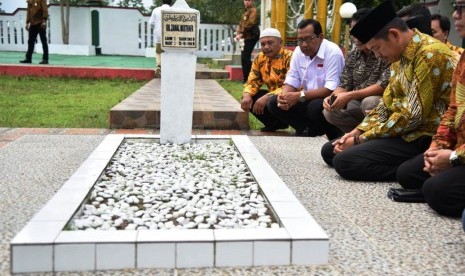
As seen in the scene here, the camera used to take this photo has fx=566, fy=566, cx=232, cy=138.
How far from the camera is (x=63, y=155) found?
437cm

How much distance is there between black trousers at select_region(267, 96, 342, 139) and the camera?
16.4 feet

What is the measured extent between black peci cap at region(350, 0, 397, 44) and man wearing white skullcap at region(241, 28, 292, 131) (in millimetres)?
2274

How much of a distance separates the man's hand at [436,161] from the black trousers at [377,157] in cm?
52

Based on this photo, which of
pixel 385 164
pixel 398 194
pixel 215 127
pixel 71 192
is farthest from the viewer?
pixel 215 127

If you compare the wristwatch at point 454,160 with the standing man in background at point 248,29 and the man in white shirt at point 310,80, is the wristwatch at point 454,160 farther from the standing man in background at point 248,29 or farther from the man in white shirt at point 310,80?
the standing man in background at point 248,29

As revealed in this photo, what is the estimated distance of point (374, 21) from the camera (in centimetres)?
298

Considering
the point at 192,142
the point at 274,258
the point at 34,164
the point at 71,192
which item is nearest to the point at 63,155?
the point at 34,164

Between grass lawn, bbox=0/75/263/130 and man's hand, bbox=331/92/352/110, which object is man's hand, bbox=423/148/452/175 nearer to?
man's hand, bbox=331/92/352/110

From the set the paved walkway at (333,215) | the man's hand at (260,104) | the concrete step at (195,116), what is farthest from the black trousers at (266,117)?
the paved walkway at (333,215)

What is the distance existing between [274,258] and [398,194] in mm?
1226

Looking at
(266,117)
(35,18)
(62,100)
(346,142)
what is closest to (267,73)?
(266,117)

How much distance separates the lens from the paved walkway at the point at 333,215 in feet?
7.18

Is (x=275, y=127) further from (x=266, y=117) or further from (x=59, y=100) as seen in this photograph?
(x=59, y=100)

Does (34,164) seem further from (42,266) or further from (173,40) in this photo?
(42,266)
